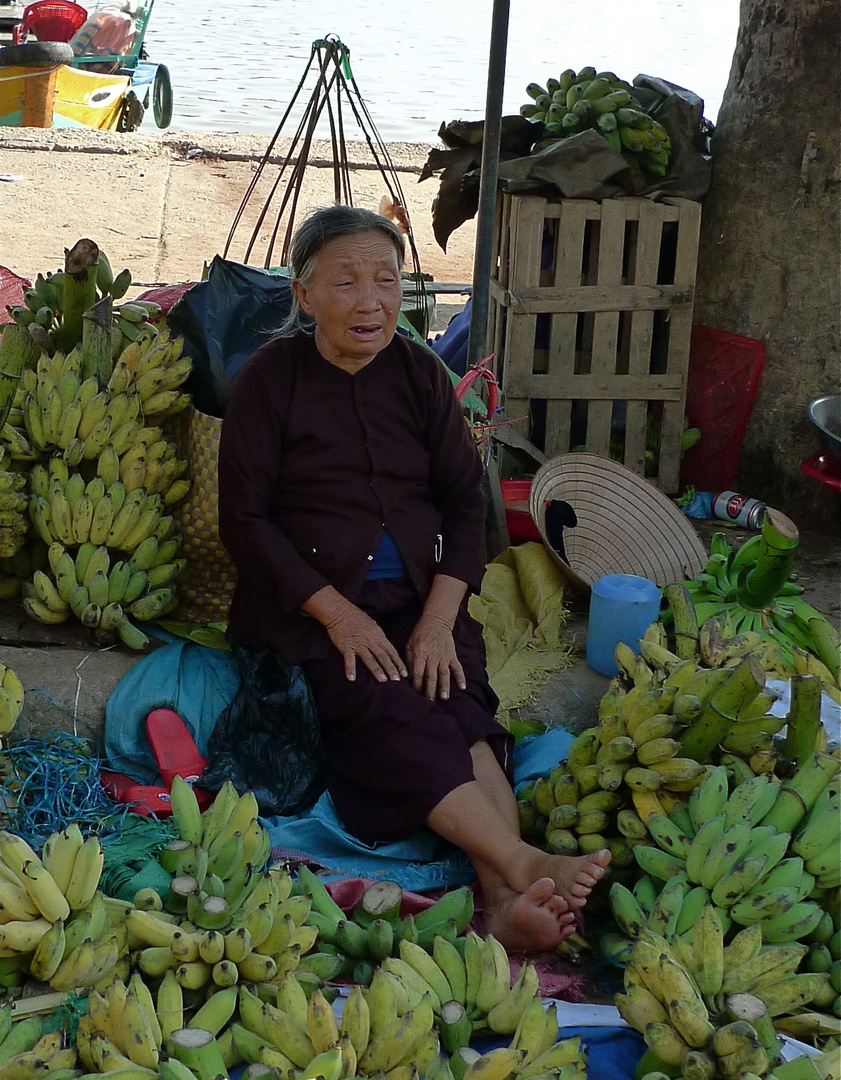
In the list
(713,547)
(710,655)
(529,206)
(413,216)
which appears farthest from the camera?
(413,216)

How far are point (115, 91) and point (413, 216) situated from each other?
19.7ft

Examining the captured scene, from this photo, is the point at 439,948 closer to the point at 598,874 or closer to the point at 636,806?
the point at 598,874

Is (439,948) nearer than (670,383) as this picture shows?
Yes

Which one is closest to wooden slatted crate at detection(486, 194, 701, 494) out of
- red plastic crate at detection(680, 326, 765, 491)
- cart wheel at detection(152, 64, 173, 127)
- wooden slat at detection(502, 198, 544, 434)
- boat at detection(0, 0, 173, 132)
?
wooden slat at detection(502, 198, 544, 434)

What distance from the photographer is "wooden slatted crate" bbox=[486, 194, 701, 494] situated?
13.7ft

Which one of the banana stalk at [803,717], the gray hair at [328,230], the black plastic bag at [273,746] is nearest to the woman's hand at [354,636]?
the black plastic bag at [273,746]

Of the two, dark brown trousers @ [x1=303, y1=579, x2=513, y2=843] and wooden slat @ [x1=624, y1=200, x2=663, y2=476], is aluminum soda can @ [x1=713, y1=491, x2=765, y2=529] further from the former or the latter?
dark brown trousers @ [x1=303, y1=579, x2=513, y2=843]

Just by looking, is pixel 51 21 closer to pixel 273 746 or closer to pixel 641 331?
pixel 641 331

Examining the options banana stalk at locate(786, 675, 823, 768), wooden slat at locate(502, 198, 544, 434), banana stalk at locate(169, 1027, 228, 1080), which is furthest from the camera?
wooden slat at locate(502, 198, 544, 434)

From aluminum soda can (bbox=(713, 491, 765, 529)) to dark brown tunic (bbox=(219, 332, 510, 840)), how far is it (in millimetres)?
1775

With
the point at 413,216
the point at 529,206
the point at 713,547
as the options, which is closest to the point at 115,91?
the point at 413,216

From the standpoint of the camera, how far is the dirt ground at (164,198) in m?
8.00

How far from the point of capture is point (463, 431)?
2.83 meters

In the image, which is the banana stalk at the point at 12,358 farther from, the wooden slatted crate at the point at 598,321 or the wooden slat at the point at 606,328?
the wooden slat at the point at 606,328
